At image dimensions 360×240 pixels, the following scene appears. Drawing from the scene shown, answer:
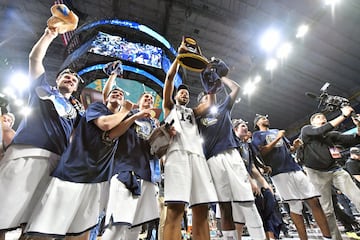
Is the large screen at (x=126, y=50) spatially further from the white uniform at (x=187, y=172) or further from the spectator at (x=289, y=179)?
the white uniform at (x=187, y=172)

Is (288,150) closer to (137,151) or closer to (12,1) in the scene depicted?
(137,151)

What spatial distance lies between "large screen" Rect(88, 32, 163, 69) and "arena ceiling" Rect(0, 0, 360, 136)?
3.62 feet

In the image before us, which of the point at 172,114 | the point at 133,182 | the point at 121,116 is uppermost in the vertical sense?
the point at 172,114

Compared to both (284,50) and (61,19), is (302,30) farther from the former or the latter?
(61,19)

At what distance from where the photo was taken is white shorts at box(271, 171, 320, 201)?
2.53 m

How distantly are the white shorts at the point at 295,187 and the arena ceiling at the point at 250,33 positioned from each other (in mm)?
6516

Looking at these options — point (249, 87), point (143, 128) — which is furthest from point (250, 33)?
point (143, 128)

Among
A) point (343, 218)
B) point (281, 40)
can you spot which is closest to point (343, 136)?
point (343, 218)

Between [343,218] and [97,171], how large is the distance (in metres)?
4.37

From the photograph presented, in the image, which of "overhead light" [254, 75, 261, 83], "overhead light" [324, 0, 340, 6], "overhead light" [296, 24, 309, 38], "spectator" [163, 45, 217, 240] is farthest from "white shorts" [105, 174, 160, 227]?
"overhead light" [254, 75, 261, 83]

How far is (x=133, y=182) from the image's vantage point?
5.52ft

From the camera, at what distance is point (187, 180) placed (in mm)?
1575

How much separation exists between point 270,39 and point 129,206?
26.3ft

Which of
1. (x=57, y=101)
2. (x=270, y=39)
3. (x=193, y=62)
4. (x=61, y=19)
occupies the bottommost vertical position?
(x=57, y=101)
